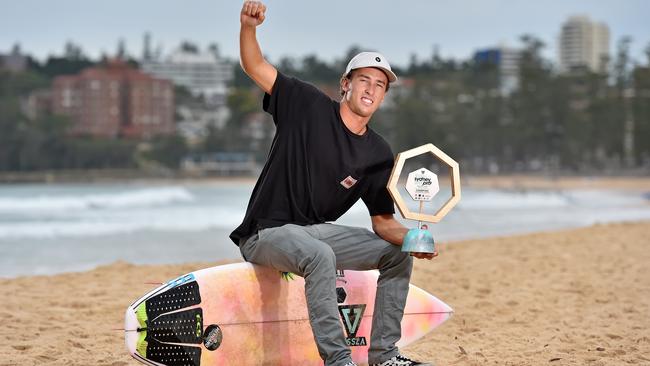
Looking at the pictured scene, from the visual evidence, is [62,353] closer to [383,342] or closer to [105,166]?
[383,342]

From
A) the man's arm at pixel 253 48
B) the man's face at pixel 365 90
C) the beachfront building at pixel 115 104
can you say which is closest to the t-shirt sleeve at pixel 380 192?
the man's face at pixel 365 90

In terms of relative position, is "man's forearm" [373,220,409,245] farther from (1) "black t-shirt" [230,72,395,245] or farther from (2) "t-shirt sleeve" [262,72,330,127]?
(2) "t-shirt sleeve" [262,72,330,127]

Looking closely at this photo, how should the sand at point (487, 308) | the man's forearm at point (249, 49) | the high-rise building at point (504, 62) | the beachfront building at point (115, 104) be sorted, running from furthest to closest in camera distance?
the beachfront building at point (115, 104), the high-rise building at point (504, 62), the sand at point (487, 308), the man's forearm at point (249, 49)

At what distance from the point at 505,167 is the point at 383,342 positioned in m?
77.6

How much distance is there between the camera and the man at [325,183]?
3.55m

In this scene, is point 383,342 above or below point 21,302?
above

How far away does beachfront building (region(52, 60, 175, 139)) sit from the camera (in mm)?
100812

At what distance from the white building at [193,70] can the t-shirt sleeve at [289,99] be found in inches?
5591

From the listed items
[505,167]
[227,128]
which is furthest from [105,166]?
[505,167]

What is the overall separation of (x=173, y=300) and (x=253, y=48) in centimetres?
105

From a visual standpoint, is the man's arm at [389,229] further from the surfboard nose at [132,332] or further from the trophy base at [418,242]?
the surfboard nose at [132,332]

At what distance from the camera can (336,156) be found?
3.60m

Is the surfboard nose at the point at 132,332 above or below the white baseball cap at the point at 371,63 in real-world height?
below

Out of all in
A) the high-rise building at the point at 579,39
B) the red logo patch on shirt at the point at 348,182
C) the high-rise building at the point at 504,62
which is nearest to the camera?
the red logo patch on shirt at the point at 348,182
